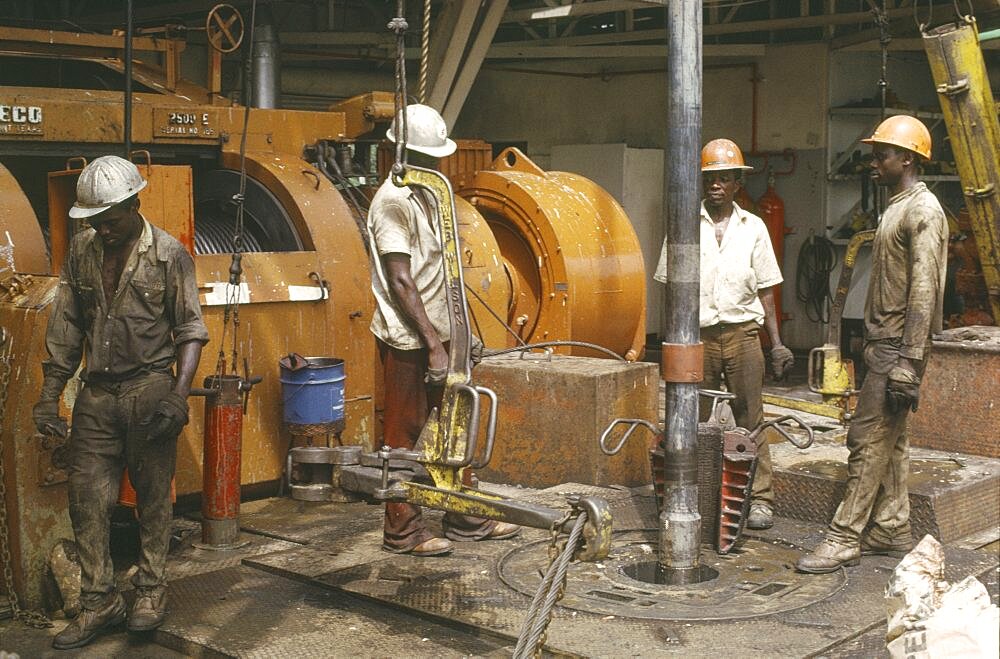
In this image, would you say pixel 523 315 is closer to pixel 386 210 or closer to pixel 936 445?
pixel 936 445

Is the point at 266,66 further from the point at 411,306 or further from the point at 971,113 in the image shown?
the point at 971,113

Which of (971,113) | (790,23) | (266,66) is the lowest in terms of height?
(971,113)

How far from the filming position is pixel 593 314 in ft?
30.7

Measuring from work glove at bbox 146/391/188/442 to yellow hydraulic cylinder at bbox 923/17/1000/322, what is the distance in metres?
5.70

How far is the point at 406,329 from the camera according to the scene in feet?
19.3

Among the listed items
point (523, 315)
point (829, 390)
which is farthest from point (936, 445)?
point (523, 315)

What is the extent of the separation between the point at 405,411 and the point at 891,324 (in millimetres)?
2260

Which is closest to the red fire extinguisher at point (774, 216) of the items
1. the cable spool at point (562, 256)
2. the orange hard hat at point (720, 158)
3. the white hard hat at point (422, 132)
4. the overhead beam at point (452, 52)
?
the cable spool at point (562, 256)

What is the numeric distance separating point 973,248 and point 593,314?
4.30 meters

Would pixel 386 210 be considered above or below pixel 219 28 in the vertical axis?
below

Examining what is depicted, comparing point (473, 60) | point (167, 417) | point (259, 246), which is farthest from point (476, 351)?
point (473, 60)

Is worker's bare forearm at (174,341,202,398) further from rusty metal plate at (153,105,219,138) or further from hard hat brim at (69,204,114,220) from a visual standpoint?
rusty metal plate at (153,105,219,138)

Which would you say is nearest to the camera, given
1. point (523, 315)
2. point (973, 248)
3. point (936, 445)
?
point (936, 445)

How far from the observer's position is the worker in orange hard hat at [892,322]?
562 cm
